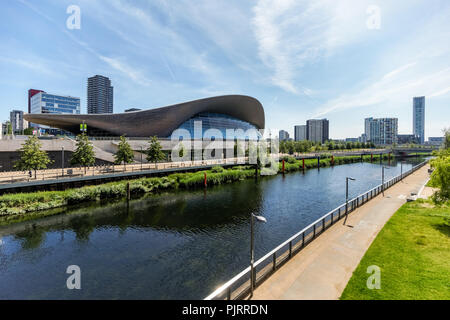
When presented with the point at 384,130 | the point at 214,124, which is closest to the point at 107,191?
the point at 214,124

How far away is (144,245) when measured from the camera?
13523mm

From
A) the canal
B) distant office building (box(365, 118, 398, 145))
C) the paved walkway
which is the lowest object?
the canal

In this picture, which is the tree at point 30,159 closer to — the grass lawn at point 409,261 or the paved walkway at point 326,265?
the paved walkway at point 326,265

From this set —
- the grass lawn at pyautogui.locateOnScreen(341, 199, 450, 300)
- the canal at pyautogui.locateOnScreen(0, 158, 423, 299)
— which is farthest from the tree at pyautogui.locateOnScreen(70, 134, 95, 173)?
the grass lawn at pyautogui.locateOnScreen(341, 199, 450, 300)

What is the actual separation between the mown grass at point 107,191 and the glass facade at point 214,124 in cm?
2332

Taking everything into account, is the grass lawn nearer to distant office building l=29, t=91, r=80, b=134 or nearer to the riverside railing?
the riverside railing

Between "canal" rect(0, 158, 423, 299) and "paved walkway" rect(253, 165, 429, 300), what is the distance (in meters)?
3.02

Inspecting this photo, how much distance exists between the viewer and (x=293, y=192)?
27.7 m

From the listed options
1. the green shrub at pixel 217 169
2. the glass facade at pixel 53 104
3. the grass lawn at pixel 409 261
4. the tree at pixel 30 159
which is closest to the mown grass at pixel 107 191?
the green shrub at pixel 217 169

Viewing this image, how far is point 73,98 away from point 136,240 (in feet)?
420

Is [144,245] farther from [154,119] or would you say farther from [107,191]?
[154,119]

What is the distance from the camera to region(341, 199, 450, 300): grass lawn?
7086 millimetres

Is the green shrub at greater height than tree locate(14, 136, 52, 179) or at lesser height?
lesser
